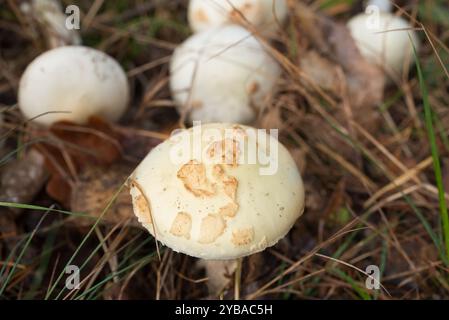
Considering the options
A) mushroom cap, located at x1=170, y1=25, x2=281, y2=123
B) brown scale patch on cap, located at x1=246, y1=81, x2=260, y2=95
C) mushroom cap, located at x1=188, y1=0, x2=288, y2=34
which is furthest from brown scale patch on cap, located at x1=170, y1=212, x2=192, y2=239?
mushroom cap, located at x1=188, y1=0, x2=288, y2=34

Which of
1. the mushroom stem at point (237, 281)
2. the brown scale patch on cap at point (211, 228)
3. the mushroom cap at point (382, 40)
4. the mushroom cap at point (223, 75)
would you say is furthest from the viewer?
the mushroom cap at point (382, 40)

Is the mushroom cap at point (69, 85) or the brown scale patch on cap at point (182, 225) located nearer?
the brown scale patch on cap at point (182, 225)

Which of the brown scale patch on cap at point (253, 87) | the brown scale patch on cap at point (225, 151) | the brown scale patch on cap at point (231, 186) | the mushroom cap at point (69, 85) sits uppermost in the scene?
the brown scale patch on cap at point (253, 87)

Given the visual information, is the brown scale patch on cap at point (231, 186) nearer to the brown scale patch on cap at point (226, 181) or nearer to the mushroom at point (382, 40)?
the brown scale patch on cap at point (226, 181)

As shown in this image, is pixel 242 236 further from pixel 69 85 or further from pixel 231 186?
pixel 69 85

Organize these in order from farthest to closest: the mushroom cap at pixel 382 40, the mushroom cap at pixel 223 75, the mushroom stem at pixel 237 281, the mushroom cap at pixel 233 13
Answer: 1. the mushroom cap at pixel 382 40
2. the mushroom cap at pixel 233 13
3. the mushroom cap at pixel 223 75
4. the mushroom stem at pixel 237 281

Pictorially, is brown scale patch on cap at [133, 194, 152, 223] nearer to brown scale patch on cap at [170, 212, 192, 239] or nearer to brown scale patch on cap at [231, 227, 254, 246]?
brown scale patch on cap at [170, 212, 192, 239]

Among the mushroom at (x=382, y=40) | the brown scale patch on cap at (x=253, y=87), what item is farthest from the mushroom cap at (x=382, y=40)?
the brown scale patch on cap at (x=253, y=87)
